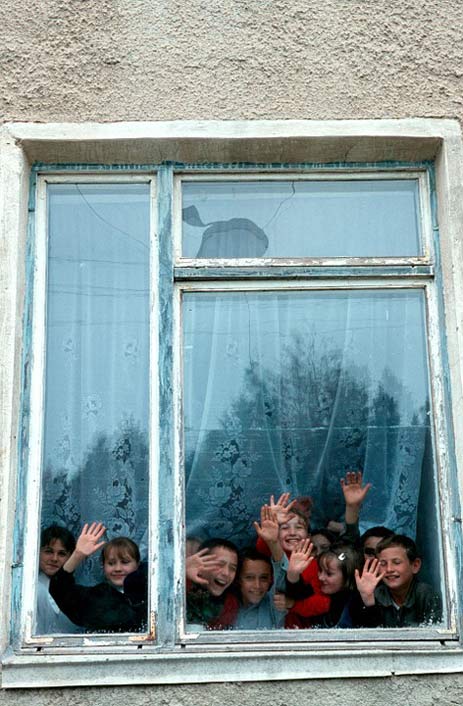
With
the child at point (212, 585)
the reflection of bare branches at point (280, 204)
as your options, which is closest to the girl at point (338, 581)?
the child at point (212, 585)

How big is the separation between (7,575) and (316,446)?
1.35 meters

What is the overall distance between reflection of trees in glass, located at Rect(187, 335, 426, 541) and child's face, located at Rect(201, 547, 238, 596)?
8cm

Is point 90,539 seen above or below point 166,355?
below

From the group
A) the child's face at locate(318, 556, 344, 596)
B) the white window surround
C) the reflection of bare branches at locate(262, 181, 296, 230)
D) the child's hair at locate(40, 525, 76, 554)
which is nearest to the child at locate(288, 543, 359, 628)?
the child's face at locate(318, 556, 344, 596)

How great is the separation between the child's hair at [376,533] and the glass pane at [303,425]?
0.07ft

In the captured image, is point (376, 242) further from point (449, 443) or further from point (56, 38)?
point (56, 38)

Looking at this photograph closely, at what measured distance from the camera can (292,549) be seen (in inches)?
172

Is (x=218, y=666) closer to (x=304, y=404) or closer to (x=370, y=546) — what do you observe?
(x=370, y=546)

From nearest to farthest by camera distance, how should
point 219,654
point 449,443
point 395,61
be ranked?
point 219,654
point 449,443
point 395,61

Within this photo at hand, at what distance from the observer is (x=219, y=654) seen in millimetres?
4039

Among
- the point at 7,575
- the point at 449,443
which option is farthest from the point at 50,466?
the point at 449,443

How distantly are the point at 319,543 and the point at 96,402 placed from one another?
1.10 m

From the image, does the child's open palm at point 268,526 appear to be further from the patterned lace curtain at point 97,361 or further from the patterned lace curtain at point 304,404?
the patterned lace curtain at point 97,361

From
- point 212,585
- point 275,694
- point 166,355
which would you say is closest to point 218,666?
Answer: point 275,694
